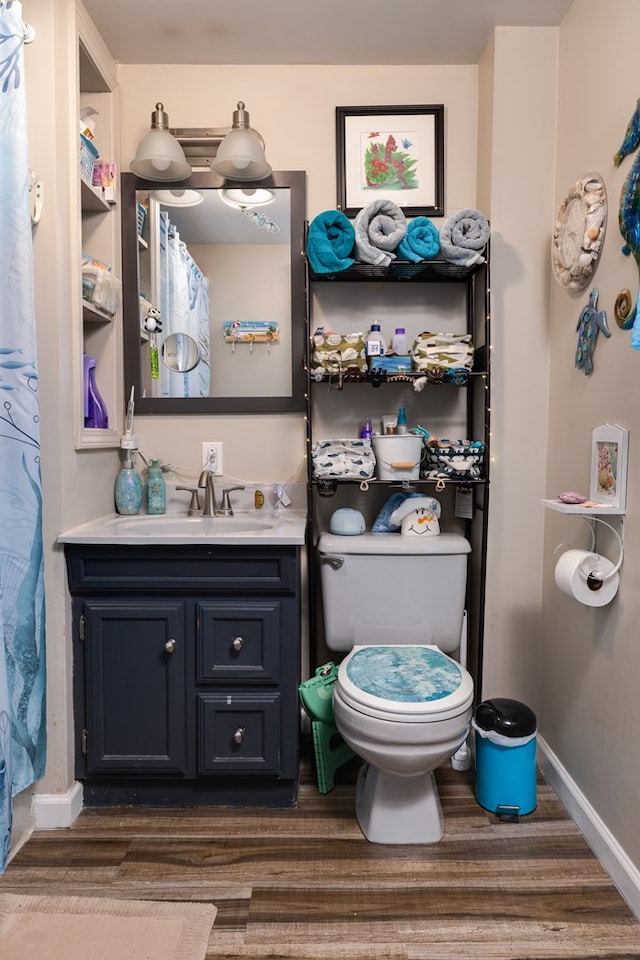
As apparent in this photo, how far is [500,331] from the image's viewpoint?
2.00m

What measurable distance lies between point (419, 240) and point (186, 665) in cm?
147

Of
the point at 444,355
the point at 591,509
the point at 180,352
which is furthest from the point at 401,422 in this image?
the point at 180,352

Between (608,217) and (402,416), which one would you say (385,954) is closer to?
(402,416)

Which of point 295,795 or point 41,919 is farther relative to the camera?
point 295,795

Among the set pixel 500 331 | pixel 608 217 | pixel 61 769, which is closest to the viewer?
pixel 608 217

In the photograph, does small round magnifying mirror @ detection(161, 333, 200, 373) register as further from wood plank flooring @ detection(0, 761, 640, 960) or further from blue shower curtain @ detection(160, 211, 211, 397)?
wood plank flooring @ detection(0, 761, 640, 960)

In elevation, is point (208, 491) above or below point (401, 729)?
above

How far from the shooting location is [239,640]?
5.65ft

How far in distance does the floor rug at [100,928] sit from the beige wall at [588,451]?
3.45ft

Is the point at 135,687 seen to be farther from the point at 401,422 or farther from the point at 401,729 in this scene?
the point at 401,422

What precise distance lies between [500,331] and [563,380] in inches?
10.8

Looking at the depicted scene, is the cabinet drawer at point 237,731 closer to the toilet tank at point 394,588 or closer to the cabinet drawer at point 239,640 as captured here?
the cabinet drawer at point 239,640

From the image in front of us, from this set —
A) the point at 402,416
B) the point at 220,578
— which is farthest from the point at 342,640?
the point at 402,416

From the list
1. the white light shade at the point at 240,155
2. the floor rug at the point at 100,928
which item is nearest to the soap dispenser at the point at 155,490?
the white light shade at the point at 240,155
